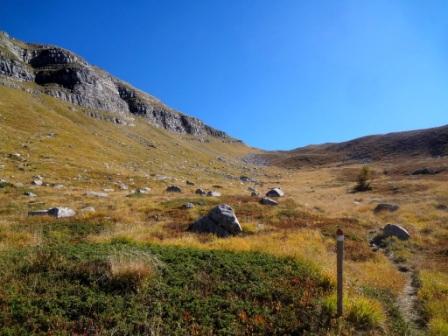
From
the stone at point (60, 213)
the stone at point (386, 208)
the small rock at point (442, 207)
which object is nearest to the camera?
the stone at point (60, 213)

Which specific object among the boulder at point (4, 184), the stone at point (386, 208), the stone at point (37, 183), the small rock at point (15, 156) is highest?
the small rock at point (15, 156)

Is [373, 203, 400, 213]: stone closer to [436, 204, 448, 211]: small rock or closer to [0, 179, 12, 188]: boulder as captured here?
[436, 204, 448, 211]: small rock

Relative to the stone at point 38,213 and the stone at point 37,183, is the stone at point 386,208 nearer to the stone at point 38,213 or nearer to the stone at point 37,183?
the stone at point 38,213

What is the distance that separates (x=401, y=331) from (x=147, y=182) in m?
39.3

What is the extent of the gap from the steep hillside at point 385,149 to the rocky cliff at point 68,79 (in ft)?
230

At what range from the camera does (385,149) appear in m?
142

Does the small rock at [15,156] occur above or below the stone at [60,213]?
above

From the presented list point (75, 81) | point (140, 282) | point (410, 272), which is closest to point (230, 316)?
point (140, 282)

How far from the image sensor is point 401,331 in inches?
306

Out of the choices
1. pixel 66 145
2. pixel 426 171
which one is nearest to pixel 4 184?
pixel 66 145

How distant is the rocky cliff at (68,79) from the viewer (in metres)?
102

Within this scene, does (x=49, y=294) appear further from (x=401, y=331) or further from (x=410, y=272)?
(x=410, y=272)

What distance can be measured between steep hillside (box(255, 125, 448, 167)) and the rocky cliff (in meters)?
70.0

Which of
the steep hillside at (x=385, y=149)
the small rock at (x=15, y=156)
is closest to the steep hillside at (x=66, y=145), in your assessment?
the small rock at (x=15, y=156)
